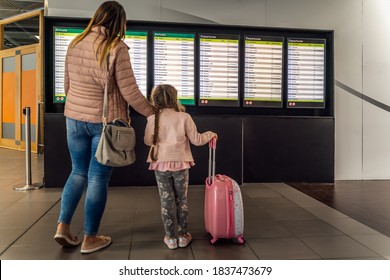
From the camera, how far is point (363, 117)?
5.27 m

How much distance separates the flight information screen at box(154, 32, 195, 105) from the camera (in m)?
4.84

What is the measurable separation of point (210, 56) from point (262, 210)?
222 centimetres

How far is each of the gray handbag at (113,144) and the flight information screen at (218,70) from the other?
269cm

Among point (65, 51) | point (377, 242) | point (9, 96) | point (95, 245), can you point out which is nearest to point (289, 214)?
point (377, 242)

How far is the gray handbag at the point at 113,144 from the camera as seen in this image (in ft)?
7.49

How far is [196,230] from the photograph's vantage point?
3.02 metres

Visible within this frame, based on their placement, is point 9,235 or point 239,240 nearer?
point 239,240

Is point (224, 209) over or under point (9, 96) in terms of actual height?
Answer: under

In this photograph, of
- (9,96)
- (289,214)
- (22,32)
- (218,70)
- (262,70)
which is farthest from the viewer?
(22,32)

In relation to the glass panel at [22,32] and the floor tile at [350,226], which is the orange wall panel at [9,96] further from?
the floor tile at [350,226]

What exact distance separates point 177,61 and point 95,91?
8.59 ft

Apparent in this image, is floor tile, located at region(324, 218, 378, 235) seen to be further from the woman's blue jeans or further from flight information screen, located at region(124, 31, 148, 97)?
flight information screen, located at region(124, 31, 148, 97)

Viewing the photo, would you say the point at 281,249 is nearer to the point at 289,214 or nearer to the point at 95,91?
the point at 289,214

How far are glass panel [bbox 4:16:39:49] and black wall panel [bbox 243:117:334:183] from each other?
7.88 meters
